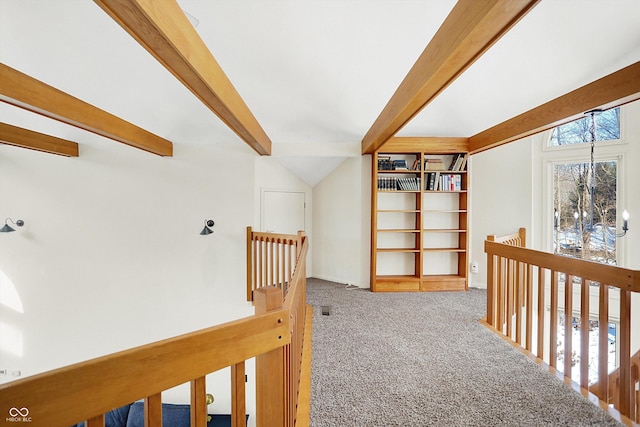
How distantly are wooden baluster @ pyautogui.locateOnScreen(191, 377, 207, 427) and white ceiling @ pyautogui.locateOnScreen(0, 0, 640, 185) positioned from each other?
7.07 ft

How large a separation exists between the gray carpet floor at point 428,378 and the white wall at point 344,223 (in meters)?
1.27

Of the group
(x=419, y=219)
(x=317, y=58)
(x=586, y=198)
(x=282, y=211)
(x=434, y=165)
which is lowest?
(x=419, y=219)

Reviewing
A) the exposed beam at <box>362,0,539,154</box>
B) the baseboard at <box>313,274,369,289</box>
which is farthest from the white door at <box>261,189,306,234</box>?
the exposed beam at <box>362,0,539,154</box>

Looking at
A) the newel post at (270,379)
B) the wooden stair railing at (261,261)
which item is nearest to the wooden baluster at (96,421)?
the newel post at (270,379)

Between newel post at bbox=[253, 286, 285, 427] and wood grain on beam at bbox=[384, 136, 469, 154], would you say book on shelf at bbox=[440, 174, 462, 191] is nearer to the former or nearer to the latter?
wood grain on beam at bbox=[384, 136, 469, 154]

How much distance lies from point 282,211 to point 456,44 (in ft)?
11.3

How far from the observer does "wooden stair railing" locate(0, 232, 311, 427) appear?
1.81ft

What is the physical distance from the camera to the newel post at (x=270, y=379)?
3.07ft

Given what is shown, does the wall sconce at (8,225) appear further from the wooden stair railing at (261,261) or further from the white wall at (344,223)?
the white wall at (344,223)

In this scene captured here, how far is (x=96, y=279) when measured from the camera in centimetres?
385

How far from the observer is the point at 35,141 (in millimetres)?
3145

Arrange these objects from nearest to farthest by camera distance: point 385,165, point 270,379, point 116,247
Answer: point 270,379
point 385,165
point 116,247

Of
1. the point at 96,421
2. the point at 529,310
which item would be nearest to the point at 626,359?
the point at 529,310

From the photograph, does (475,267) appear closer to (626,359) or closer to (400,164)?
(400,164)
